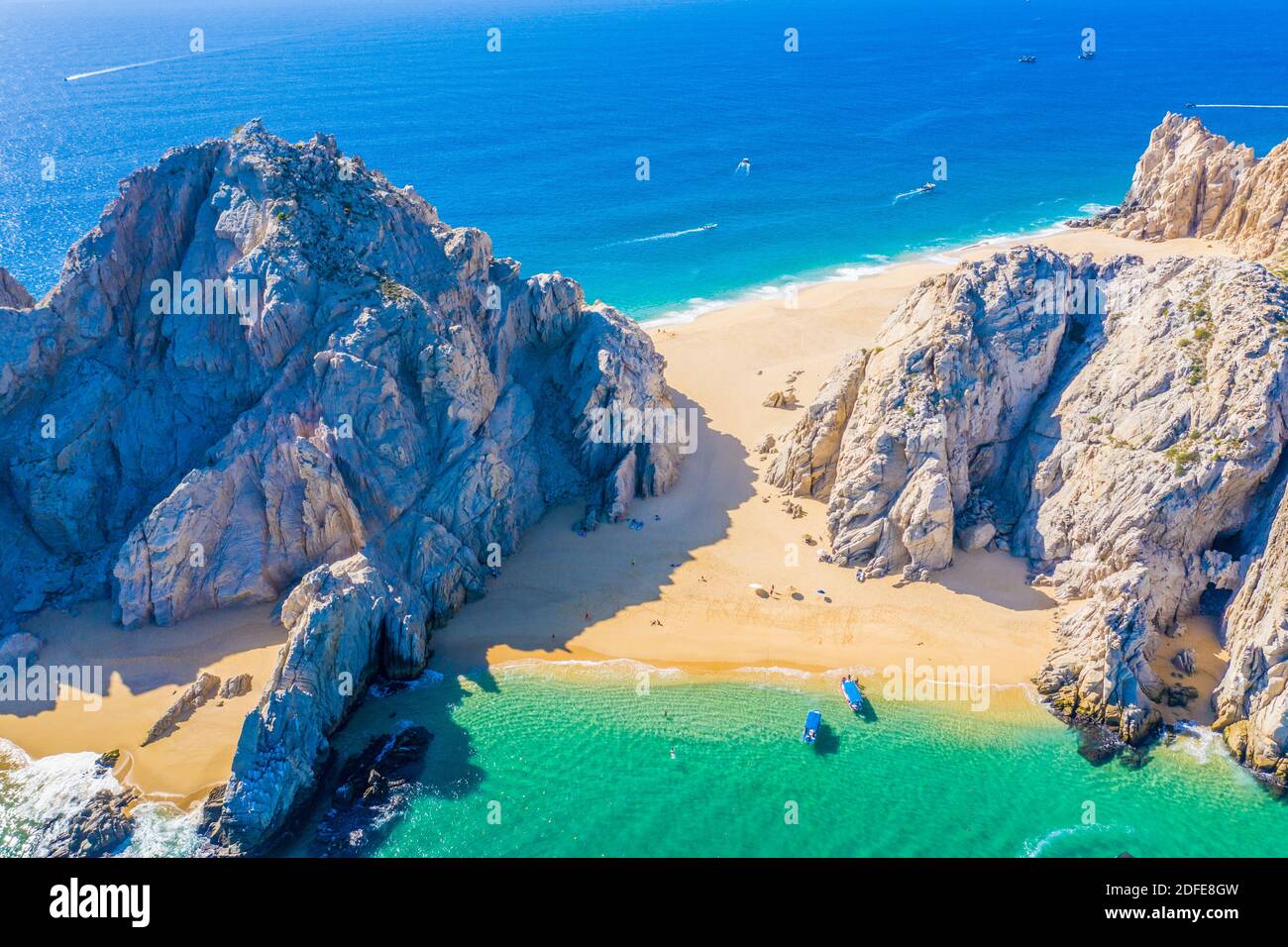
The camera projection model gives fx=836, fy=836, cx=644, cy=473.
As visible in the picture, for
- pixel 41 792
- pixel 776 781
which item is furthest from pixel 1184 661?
pixel 41 792

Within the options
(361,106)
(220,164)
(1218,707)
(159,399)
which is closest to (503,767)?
(159,399)

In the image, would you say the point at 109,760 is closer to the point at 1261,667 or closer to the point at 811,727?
the point at 811,727

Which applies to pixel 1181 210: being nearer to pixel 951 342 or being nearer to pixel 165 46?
pixel 951 342

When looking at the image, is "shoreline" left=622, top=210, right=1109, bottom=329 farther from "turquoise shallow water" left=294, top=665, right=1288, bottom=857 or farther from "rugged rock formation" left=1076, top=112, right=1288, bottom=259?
"turquoise shallow water" left=294, top=665, right=1288, bottom=857

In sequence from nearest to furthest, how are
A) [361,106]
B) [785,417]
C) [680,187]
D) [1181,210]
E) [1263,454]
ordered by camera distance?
[1263,454] < [785,417] < [1181,210] < [680,187] < [361,106]

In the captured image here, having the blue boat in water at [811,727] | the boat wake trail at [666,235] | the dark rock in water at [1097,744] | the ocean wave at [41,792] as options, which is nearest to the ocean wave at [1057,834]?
the dark rock in water at [1097,744]

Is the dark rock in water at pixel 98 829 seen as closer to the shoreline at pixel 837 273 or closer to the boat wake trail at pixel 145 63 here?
the shoreline at pixel 837 273
